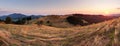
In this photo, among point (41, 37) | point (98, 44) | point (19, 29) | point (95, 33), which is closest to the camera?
point (98, 44)

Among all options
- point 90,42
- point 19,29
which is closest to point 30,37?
point 19,29

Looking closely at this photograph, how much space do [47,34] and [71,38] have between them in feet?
8.45

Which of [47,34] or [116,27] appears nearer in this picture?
[116,27]

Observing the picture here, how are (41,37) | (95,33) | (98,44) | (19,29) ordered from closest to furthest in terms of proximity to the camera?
(98,44)
(95,33)
(41,37)
(19,29)

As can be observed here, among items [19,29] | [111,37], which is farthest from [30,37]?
[111,37]

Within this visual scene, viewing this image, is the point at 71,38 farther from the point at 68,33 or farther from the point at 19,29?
the point at 19,29

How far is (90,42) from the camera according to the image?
57.1ft

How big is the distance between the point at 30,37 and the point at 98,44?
15.5 ft

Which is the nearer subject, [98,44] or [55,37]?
[98,44]

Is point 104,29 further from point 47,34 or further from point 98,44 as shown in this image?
point 47,34

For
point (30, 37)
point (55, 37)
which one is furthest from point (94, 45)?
point (30, 37)

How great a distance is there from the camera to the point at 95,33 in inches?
712

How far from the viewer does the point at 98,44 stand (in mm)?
17000

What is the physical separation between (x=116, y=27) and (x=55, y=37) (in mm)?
4113
